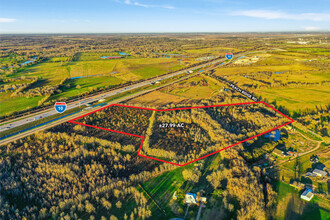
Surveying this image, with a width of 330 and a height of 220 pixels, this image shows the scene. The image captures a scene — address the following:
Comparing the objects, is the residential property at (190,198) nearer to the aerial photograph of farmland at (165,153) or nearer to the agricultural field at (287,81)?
the aerial photograph of farmland at (165,153)

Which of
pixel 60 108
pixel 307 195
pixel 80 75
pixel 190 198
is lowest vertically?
pixel 190 198

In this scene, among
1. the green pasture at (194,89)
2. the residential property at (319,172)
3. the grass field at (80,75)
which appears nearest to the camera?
the residential property at (319,172)

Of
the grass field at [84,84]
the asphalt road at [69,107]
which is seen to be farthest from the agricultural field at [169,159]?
the asphalt road at [69,107]

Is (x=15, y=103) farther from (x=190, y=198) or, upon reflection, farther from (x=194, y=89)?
(x=190, y=198)

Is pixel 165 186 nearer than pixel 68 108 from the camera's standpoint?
Yes

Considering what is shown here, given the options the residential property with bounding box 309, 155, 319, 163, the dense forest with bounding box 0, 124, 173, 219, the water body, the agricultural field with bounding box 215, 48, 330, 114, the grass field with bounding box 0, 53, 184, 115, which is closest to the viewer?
the dense forest with bounding box 0, 124, 173, 219

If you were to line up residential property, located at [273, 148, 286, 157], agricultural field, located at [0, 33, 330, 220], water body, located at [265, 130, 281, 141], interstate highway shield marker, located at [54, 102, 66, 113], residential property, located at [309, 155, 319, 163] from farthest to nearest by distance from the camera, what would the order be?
interstate highway shield marker, located at [54, 102, 66, 113] < water body, located at [265, 130, 281, 141] < residential property, located at [273, 148, 286, 157] < residential property, located at [309, 155, 319, 163] < agricultural field, located at [0, 33, 330, 220]

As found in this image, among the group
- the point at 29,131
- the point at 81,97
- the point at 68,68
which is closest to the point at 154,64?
the point at 68,68

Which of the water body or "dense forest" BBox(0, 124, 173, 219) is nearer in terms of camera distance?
"dense forest" BBox(0, 124, 173, 219)

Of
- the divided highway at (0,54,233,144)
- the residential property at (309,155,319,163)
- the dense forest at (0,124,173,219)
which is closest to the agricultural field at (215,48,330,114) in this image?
the residential property at (309,155,319,163)

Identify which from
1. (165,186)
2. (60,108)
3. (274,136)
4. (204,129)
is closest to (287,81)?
(274,136)

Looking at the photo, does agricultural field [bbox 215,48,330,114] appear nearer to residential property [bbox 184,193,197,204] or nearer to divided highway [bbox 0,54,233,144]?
divided highway [bbox 0,54,233,144]
